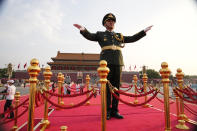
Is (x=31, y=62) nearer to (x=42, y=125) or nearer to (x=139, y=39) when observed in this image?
(x=42, y=125)

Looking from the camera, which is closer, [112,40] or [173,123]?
[173,123]

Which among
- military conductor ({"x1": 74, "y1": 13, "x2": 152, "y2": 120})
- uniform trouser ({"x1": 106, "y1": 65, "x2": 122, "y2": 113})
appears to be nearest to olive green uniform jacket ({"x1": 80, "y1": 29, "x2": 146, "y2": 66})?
military conductor ({"x1": 74, "y1": 13, "x2": 152, "y2": 120})

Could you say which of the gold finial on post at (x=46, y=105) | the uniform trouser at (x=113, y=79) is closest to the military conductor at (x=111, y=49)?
the uniform trouser at (x=113, y=79)

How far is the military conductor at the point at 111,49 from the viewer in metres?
2.59

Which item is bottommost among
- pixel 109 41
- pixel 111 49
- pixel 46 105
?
pixel 46 105

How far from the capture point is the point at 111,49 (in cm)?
260

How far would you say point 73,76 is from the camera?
28406mm

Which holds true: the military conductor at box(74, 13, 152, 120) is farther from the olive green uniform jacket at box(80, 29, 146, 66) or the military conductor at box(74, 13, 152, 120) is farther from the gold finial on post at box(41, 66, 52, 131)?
the gold finial on post at box(41, 66, 52, 131)

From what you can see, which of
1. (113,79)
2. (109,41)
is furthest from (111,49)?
(113,79)

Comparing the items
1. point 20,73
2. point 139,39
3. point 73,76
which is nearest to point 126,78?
point 73,76

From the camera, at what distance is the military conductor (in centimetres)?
259

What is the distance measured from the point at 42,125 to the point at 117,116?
152 cm

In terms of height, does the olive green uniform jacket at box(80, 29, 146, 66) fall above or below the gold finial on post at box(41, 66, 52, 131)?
above

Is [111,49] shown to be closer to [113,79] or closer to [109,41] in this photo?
[109,41]
